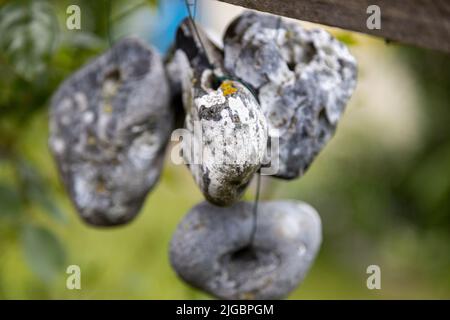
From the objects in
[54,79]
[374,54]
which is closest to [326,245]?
[374,54]

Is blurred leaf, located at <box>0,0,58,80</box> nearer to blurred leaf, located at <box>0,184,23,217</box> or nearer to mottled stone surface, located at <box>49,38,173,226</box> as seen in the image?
mottled stone surface, located at <box>49,38,173,226</box>

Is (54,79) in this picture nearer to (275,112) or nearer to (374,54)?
(275,112)

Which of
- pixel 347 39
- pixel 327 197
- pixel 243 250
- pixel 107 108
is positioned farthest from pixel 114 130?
pixel 327 197

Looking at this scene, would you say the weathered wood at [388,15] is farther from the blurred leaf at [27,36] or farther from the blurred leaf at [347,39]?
the blurred leaf at [27,36]

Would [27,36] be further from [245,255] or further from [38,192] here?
[245,255]

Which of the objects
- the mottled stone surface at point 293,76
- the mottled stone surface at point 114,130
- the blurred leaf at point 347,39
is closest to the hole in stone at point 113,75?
the mottled stone surface at point 114,130

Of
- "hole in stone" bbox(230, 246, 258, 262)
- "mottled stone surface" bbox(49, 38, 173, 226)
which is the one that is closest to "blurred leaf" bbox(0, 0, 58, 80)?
"mottled stone surface" bbox(49, 38, 173, 226)
